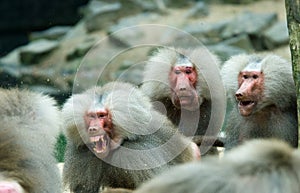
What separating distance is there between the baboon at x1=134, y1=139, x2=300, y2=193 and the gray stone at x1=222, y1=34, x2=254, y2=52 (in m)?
11.5

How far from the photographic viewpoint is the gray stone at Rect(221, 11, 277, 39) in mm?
15227

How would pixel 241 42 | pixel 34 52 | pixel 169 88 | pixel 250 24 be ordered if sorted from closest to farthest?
1. pixel 169 88
2. pixel 241 42
3. pixel 250 24
4. pixel 34 52

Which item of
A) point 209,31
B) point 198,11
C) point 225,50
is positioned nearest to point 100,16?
point 198,11

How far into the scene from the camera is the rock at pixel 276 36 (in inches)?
577

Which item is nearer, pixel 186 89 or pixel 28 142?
pixel 28 142

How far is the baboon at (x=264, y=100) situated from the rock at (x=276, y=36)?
862 centimetres

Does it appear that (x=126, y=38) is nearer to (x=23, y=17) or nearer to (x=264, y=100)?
(x=23, y=17)

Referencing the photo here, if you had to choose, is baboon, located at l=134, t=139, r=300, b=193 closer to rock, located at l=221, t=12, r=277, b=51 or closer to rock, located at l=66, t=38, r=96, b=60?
rock, located at l=221, t=12, r=277, b=51

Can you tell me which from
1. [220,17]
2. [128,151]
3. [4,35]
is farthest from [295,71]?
[4,35]

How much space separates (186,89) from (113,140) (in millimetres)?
1178

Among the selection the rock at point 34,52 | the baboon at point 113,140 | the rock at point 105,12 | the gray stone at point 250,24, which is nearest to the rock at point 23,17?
the rock at point 105,12

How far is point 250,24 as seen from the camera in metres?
15.4

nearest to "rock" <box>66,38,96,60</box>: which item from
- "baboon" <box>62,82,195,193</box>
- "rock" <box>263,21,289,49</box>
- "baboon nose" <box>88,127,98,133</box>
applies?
"rock" <box>263,21,289,49</box>

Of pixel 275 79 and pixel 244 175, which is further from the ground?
pixel 244 175
